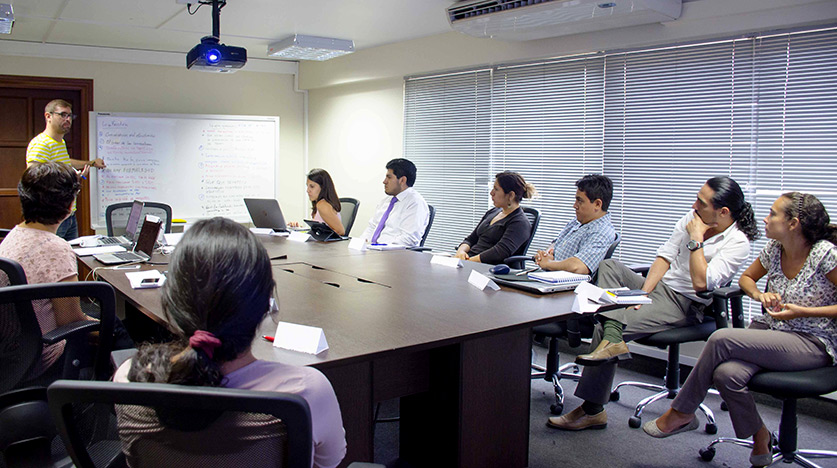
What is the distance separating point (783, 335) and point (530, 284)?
3.19 feet

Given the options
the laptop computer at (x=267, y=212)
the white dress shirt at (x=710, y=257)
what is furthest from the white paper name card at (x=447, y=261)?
the laptop computer at (x=267, y=212)

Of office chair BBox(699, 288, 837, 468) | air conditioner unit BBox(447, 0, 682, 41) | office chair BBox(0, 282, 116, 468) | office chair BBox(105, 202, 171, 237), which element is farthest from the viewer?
office chair BBox(105, 202, 171, 237)

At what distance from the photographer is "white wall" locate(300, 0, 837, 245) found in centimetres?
350

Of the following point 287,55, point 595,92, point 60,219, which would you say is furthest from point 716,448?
point 287,55

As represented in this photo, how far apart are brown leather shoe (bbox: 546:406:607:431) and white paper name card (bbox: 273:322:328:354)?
5.28 feet

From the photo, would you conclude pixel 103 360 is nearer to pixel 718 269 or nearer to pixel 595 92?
pixel 718 269

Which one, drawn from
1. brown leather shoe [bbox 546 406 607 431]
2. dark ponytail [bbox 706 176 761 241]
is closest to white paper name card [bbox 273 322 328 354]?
brown leather shoe [bbox 546 406 607 431]

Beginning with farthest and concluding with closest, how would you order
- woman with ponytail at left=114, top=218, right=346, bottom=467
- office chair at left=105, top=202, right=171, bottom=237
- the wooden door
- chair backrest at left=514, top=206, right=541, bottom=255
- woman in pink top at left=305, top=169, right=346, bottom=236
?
the wooden door
office chair at left=105, top=202, right=171, bottom=237
woman in pink top at left=305, top=169, right=346, bottom=236
chair backrest at left=514, top=206, right=541, bottom=255
woman with ponytail at left=114, top=218, right=346, bottom=467

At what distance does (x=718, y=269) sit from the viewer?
307 cm

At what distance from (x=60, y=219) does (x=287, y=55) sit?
3.38 m

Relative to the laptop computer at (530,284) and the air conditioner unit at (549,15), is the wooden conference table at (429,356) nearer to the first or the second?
the laptop computer at (530,284)

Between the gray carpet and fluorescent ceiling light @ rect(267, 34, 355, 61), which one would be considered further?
fluorescent ceiling light @ rect(267, 34, 355, 61)

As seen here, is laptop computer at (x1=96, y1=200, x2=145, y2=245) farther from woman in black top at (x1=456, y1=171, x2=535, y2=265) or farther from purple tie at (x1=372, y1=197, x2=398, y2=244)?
woman in black top at (x1=456, y1=171, x2=535, y2=265)

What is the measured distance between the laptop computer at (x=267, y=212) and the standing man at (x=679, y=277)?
Result: 8.37 ft
